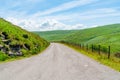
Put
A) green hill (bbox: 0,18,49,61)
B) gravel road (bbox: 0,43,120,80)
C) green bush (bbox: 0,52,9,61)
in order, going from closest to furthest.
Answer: gravel road (bbox: 0,43,120,80)
green bush (bbox: 0,52,9,61)
green hill (bbox: 0,18,49,61)

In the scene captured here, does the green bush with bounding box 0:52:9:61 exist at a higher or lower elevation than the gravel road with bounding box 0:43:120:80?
lower

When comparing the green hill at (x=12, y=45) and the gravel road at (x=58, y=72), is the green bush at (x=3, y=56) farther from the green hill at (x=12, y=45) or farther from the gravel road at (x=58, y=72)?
the gravel road at (x=58, y=72)

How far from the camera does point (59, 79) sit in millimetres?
17688

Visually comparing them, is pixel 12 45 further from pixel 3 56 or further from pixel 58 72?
pixel 58 72

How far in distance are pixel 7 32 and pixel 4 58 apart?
10.8 metres

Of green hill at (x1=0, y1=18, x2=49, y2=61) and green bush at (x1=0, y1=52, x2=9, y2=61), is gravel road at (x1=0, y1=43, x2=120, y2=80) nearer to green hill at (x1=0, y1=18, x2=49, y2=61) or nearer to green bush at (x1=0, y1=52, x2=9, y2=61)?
green bush at (x1=0, y1=52, x2=9, y2=61)

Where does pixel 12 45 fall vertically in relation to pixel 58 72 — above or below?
below

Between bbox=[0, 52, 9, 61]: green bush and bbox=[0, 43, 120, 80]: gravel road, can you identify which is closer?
bbox=[0, 43, 120, 80]: gravel road

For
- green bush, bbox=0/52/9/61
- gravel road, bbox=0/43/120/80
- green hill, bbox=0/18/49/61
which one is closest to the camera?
gravel road, bbox=0/43/120/80

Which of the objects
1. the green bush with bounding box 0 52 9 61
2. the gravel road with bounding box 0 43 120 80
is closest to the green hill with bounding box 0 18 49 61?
the green bush with bounding box 0 52 9 61

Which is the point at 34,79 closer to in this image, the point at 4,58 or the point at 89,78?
the point at 89,78

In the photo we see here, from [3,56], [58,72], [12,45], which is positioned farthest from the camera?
[12,45]

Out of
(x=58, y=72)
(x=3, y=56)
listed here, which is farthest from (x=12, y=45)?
(x=58, y=72)

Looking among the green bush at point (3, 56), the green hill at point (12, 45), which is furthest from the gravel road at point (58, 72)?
the green hill at point (12, 45)
